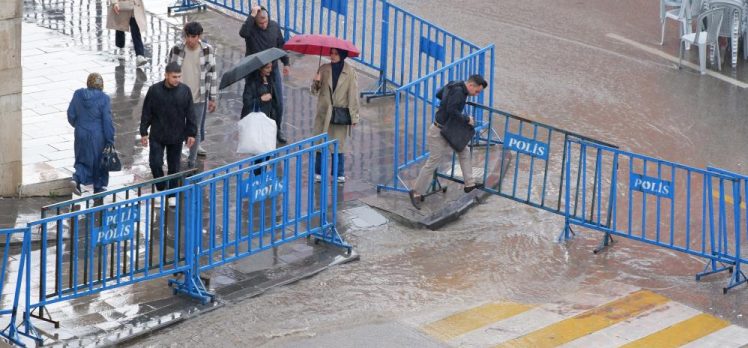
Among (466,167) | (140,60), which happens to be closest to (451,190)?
(466,167)

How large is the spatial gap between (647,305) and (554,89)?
21.4ft

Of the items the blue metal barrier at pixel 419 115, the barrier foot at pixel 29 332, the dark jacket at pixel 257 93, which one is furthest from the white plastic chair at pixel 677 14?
the barrier foot at pixel 29 332

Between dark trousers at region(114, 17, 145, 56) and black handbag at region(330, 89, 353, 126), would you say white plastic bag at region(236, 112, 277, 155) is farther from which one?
dark trousers at region(114, 17, 145, 56)

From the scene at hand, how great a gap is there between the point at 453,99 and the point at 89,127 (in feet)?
12.3

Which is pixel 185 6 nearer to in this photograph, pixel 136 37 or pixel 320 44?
pixel 136 37

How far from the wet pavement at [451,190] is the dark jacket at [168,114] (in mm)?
1256

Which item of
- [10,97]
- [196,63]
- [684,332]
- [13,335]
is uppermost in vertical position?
[196,63]

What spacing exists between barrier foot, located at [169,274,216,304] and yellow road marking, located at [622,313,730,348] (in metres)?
3.73

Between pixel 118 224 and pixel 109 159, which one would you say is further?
pixel 109 159

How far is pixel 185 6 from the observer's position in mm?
20719

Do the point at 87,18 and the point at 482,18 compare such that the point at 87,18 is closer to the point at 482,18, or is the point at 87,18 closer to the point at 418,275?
the point at 482,18

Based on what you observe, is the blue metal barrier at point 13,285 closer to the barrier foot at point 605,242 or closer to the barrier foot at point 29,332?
the barrier foot at point 29,332

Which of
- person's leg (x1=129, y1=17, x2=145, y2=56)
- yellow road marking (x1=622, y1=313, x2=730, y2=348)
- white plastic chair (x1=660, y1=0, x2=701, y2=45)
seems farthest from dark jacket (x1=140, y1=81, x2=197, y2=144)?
white plastic chair (x1=660, y1=0, x2=701, y2=45)

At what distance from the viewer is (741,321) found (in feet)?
41.4
